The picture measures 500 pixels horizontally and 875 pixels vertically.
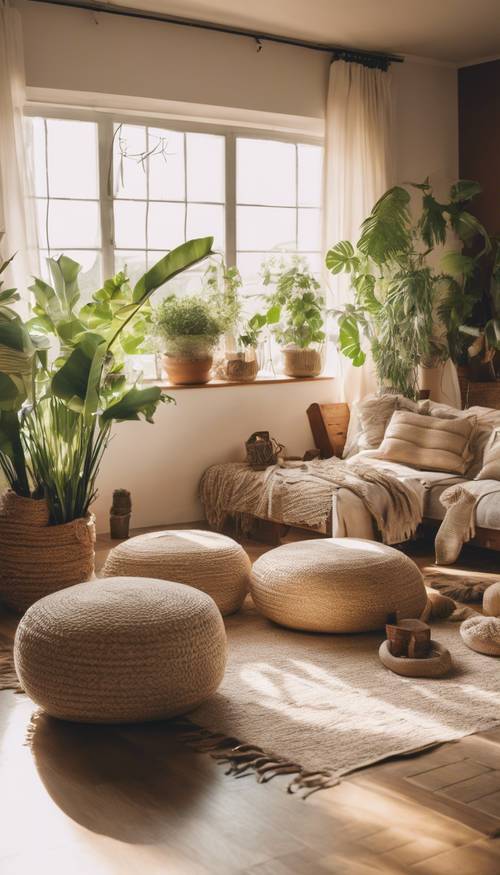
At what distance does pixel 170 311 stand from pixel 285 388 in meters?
0.98

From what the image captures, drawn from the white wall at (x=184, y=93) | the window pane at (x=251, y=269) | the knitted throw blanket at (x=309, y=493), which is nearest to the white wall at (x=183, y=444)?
the white wall at (x=184, y=93)

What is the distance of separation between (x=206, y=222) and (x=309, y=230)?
80 cm

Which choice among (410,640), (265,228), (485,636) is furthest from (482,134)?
(410,640)

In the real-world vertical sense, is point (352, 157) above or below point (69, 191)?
above

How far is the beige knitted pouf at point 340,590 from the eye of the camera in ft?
13.0

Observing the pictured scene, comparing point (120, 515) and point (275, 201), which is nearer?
point (120, 515)

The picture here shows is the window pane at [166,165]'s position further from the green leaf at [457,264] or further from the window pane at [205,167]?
the green leaf at [457,264]

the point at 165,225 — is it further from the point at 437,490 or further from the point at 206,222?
the point at 437,490

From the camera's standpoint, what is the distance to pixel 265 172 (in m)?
6.62

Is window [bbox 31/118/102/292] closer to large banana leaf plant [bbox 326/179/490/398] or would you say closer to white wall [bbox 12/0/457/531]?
white wall [bbox 12/0/457/531]

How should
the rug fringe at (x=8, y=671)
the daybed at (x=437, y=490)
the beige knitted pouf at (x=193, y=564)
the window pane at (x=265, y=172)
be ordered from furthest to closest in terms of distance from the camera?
the window pane at (x=265, y=172)
the daybed at (x=437, y=490)
the beige knitted pouf at (x=193, y=564)
the rug fringe at (x=8, y=671)

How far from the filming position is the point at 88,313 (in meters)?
4.74

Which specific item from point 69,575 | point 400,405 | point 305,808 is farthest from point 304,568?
point 400,405

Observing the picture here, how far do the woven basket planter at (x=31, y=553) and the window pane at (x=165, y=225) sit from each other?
2274 millimetres
